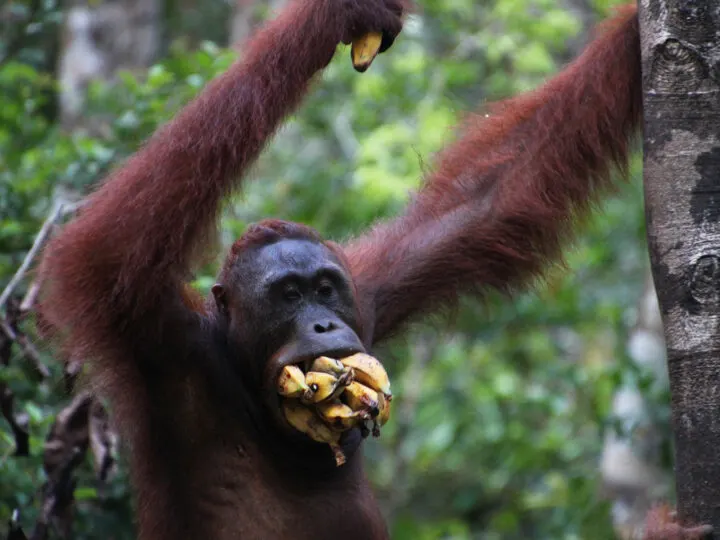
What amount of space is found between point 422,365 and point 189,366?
18.2ft

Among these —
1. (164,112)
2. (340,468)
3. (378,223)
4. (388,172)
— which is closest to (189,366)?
(340,468)

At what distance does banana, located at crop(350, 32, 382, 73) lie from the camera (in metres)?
3.56

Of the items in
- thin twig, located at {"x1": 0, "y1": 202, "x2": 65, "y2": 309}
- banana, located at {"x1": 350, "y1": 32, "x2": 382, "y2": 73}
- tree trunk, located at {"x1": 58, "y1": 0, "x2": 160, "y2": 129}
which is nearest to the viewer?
banana, located at {"x1": 350, "y1": 32, "x2": 382, "y2": 73}

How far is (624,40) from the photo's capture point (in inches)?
153

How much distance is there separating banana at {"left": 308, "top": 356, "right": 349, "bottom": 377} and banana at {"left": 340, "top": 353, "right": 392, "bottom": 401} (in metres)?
0.04

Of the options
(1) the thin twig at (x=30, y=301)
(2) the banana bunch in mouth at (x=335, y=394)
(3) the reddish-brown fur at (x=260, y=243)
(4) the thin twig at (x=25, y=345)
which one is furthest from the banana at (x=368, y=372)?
(4) the thin twig at (x=25, y=345)

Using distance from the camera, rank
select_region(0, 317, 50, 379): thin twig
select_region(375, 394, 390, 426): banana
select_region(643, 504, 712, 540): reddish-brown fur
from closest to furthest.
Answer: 1. select_region(643, 504, 712, 540): reddish-brown fur
2. select_region(375, 394, 390, 426): banana
3. select_region(0, 317, 50, 379): thin twig

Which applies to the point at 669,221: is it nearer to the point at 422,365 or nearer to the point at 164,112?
the point at 164,112

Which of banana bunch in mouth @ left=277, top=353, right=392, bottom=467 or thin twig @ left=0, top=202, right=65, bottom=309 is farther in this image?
thin twig @ left=0, top=202, right=65, bottom=309

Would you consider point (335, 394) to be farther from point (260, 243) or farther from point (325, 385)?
point (260, 243)

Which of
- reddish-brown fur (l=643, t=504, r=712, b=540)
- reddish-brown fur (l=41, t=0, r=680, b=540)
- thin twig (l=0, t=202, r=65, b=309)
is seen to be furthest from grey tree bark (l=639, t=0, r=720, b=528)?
thin twig (l=0, t=202, r=65, b=309)

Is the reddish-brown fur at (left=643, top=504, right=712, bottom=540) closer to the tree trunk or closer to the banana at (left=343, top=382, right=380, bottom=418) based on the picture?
the banana at (left=343, top=382, right=380, bottom=418)

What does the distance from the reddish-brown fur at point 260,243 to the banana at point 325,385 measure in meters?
0.44

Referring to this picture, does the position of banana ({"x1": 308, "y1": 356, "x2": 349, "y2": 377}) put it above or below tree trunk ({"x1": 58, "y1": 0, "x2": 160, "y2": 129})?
above
